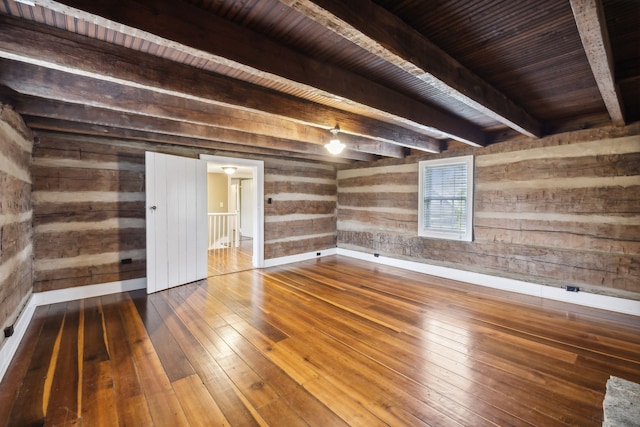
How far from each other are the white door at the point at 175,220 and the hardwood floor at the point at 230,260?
649 mm

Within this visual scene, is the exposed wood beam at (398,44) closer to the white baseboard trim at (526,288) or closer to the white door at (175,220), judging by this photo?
the white baseboard trim at (526,288)

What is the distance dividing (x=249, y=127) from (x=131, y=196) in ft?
7.84

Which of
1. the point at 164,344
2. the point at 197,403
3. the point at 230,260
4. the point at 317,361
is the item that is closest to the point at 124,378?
the point at 164,344

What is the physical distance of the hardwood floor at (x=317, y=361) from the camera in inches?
72.4

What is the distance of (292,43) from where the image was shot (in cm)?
194

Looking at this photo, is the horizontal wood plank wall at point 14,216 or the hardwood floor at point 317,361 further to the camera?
the horizontal wood plank wall at point 14,216

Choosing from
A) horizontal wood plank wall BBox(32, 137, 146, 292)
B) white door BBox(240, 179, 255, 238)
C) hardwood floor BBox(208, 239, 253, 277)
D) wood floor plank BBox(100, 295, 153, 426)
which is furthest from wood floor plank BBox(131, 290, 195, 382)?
white door BBox(240, 179, 255, 238)

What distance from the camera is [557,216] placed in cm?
382

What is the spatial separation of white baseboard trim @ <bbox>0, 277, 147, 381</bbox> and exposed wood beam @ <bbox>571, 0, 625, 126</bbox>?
4.42 m

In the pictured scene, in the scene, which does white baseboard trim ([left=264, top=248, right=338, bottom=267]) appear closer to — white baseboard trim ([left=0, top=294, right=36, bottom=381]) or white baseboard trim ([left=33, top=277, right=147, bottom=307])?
white baseboard trim ([left=33, top=277, right=147, bottom=307])

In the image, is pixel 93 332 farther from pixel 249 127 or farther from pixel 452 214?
pixel 452 214

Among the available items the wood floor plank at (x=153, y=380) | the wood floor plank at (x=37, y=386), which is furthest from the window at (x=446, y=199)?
the wood floor plank at (x=37, y=386)

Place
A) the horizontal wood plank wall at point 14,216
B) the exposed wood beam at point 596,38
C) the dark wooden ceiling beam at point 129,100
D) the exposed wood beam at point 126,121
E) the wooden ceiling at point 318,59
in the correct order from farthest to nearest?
1. the exposed wood beam at point 126,121
2. the horizontal wood plank wall at point 14,216
3. the dark wooden ceiling beam at point 129,100
4. the wooden ceiling at point 318,59
5. the exposed wood beam at point 596,38

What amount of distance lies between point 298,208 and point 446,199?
3.05 m
